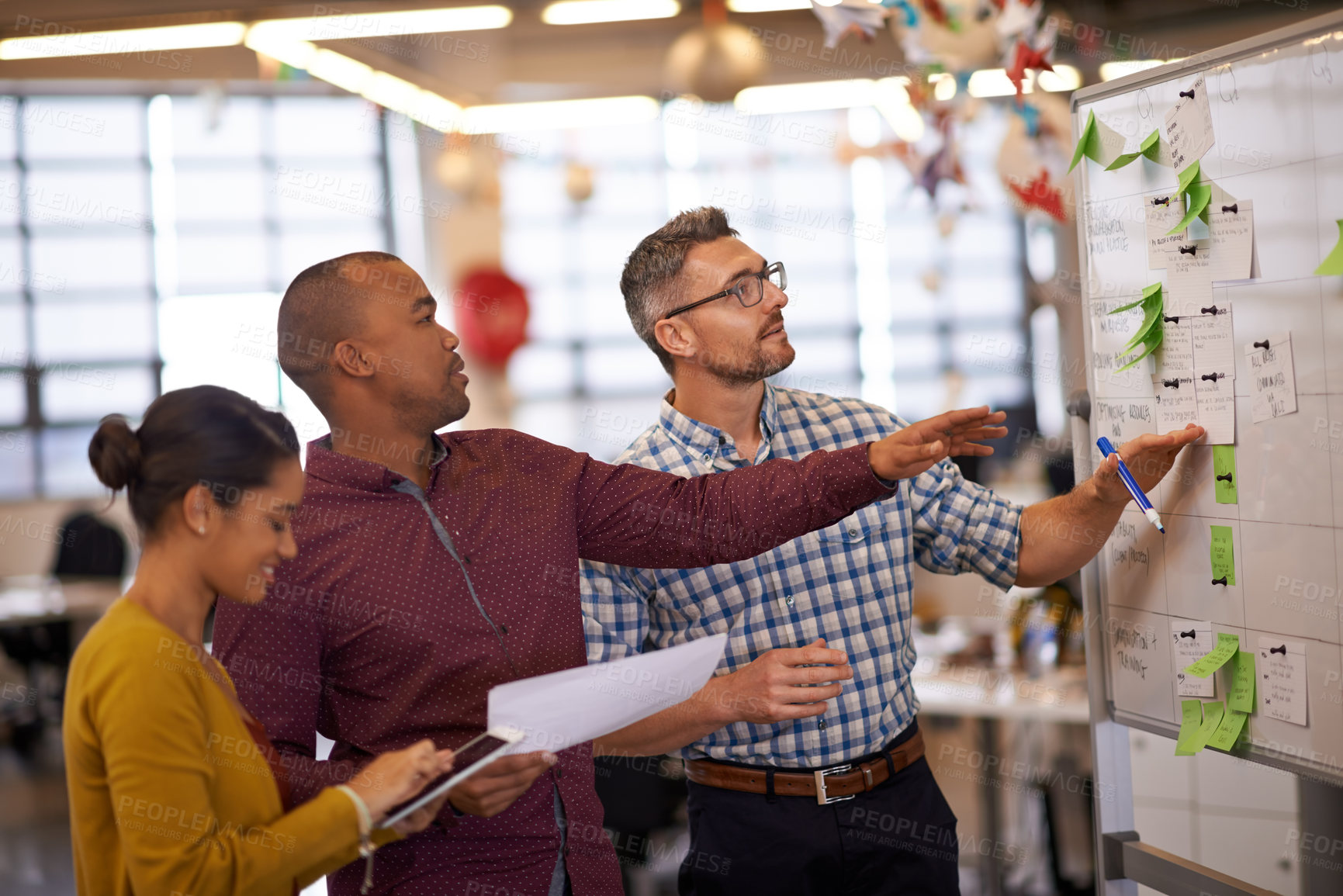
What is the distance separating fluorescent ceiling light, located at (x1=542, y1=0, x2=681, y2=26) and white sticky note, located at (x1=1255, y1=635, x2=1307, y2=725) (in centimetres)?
718

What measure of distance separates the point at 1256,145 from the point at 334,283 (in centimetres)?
138

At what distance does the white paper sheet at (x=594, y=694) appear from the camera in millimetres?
1271

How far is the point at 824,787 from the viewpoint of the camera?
73.4 inches

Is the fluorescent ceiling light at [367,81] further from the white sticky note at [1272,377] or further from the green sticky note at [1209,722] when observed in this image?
the green sticky note at [1209,722]

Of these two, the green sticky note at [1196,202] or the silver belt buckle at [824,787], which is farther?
the silver belt buckle at [824,787]

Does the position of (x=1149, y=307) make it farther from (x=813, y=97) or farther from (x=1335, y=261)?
(x=813, y=97)

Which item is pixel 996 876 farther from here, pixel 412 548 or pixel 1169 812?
pixel 412 548

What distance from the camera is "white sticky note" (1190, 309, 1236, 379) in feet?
5.45

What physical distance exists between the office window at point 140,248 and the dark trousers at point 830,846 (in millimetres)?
6740

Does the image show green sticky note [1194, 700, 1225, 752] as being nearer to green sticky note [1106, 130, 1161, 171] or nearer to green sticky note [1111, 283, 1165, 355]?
green sticky note [1111, 283, 1165, 355]

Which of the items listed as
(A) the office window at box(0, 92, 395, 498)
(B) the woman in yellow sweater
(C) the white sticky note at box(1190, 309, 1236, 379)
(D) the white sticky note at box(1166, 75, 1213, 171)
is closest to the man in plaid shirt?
(C) the white sticky note at box(1190, 309, 1236, 379)

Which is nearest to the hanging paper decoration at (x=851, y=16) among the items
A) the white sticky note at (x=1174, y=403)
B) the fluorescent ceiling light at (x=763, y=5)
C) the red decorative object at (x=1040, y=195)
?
the red decorative object at (x=1040, y=195)

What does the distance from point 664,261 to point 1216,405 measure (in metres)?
1.00

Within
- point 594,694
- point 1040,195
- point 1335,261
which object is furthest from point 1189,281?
point 1040,195
